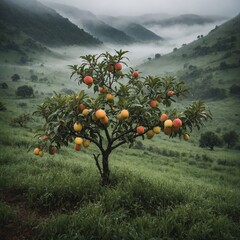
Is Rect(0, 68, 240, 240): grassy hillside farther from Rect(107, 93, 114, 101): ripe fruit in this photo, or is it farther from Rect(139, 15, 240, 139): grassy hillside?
Rect(139, 15, 240, 139): grassy hillside

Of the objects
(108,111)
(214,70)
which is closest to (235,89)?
(214,70)

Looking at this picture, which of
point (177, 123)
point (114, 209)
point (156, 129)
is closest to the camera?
point (177, 123)

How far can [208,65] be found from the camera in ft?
464

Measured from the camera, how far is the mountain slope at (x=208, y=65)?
112375 millimetres

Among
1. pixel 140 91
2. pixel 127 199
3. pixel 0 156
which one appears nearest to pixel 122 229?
pixel 127 199

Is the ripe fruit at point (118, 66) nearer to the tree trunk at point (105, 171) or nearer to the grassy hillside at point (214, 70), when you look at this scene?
the tree trunk at point (105, 171)

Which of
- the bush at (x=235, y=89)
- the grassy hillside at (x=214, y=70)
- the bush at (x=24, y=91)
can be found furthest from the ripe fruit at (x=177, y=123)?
the bush at (x=235, y=89)

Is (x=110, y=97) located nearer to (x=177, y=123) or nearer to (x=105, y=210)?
(x=177, y=123)

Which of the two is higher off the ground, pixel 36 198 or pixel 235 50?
pixel 235 50

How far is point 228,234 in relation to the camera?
16.3 feet

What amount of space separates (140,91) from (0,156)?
7267 mm

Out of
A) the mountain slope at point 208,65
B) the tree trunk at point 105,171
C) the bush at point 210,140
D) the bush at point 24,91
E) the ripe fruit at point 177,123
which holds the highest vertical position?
the mountain slope at point 208,65

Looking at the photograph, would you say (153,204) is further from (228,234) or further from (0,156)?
(0,156)

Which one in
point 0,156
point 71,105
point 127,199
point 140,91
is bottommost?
point 0,156
